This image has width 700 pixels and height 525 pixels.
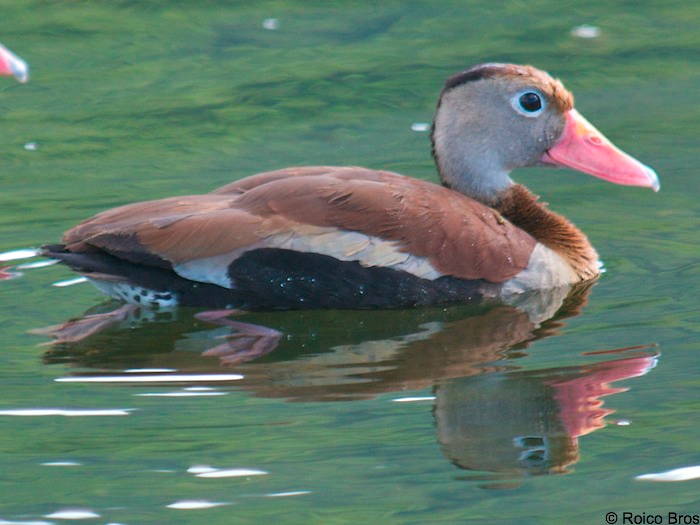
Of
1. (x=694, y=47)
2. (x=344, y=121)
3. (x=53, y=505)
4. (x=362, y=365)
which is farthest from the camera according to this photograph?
(x=694, y=47)

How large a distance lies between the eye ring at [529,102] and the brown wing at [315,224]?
2.77 feet

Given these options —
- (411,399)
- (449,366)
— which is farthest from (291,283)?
(411,399)

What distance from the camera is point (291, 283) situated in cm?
704

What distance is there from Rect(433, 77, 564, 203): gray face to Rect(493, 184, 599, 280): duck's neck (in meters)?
0.07

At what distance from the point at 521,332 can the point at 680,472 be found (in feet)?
5.79

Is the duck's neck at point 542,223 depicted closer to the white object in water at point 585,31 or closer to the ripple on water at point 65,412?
the ripple on water at point 65,412

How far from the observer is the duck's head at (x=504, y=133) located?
25.8ft

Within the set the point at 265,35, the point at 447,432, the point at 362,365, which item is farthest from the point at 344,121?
the point at 447,432

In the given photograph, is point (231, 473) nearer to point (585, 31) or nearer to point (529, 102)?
point (529, 102)

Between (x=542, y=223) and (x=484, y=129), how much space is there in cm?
55

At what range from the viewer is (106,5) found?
12383 mm

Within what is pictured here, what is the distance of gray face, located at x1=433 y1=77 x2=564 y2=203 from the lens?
25.8ft

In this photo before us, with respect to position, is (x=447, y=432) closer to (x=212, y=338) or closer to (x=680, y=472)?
(x=680, y=472)

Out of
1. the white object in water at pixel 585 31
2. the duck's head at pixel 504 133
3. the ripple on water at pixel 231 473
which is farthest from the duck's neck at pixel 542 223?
the white object in water at pixel 585 31
